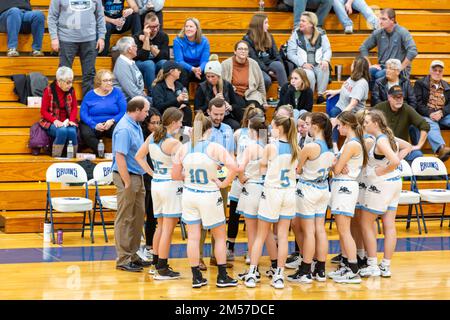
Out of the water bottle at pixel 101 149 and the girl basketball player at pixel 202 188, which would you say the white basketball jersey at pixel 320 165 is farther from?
the water bottle at pixel 101 149

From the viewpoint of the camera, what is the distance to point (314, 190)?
9.77 meters

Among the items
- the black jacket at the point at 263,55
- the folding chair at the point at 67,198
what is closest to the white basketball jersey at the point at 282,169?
the folding chair at the point at 67,198

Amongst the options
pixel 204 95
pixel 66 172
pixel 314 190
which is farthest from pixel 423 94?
pixel 66 172

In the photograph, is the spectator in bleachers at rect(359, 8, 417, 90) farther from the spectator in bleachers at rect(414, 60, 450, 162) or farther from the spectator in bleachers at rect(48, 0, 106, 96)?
the spectator in bleachers at rect(48, 0, 106, 96)

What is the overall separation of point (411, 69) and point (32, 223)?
21.1 ft

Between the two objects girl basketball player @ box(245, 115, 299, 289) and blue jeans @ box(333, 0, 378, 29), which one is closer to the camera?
girl basketball player @ box(245, 115, 299, 289)

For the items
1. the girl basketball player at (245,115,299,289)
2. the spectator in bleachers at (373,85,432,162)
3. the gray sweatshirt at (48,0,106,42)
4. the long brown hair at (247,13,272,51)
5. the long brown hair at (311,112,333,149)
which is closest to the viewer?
the girl basketball player at (245,115,299,289)

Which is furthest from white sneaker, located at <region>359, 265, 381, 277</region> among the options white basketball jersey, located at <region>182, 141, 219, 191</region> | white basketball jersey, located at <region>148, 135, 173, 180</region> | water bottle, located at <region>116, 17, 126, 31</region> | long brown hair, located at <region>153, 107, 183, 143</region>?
water bottle, located at <region>116, 17, 126, 31</region>

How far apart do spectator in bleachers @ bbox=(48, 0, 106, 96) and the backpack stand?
100 cm

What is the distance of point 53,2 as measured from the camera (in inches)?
532

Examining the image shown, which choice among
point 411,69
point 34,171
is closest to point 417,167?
point 411,69

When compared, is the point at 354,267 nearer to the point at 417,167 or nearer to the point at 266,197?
the point at 266,197

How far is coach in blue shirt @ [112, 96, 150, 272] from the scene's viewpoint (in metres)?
9.98

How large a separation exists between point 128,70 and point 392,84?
3591 millimetres
